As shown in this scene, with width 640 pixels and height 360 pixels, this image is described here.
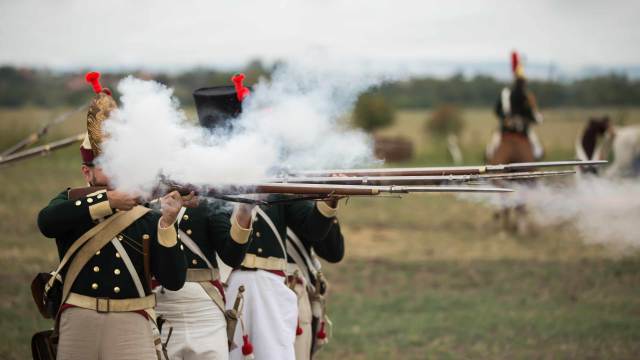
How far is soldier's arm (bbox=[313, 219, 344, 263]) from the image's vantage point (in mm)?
6035

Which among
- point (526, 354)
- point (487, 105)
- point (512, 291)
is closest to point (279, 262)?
point (526, 354)

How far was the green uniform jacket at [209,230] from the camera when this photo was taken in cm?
516

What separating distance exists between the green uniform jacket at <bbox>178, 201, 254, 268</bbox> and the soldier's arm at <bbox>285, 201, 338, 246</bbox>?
64 centimetres

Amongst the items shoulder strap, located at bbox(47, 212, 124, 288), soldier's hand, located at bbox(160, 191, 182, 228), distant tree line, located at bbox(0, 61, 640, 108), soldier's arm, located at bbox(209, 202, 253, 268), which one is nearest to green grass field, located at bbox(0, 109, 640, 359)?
soldier's arm, located at bbox(209, 202, 253, 268)

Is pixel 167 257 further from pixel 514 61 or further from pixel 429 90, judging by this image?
pixel 429 90

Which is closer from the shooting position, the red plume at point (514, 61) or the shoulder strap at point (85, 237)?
the shoulder strap at point (85, 237)

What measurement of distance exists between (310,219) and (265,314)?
0.72m

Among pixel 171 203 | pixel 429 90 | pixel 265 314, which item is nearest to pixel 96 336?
pixel 171 203

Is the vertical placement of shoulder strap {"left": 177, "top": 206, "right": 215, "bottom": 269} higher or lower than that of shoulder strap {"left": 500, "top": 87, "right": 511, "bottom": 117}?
higher

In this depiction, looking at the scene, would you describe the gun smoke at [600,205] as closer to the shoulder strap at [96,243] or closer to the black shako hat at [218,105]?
the black shako hat at [218,105]

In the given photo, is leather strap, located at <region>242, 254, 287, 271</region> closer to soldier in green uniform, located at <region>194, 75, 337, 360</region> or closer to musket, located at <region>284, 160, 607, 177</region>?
soldier in green uniform, located at <region>194, 75, 337, 360</region>

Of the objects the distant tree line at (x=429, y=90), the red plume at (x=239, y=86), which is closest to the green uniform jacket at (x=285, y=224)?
the red plume at (x=239, y=86)

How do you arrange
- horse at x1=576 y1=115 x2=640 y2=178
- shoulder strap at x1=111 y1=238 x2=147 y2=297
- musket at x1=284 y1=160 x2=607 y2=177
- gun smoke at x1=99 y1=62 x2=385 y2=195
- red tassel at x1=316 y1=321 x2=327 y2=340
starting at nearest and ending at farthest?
gun smoke at x1=99 y1=62 x2=385 y2=195 → shoulder strap at x1=111 y1=238 x2=147 y2=297 → musket at x1=284 y1=160 x2=607 y2=177 → red tassel at x1=316 y1=321 x2=327 y2=340 → horse at x1=576 y1=115 x2=640 y2=178

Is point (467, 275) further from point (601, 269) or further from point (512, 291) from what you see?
point (601, 269)
